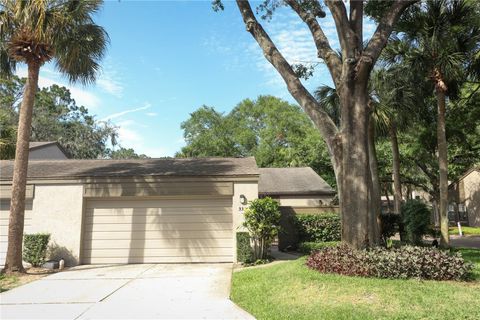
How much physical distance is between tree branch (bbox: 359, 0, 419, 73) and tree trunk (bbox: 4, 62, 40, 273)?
29.0ft

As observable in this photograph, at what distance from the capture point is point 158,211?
42.0 feet

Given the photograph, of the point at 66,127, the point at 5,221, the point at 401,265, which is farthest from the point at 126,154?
the point at 401,265

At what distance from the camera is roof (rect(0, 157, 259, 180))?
1271 cm

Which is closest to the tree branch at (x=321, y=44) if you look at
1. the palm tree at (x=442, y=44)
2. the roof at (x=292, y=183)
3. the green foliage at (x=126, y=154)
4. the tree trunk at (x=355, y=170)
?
the tree trunk at (x=355, y=170)

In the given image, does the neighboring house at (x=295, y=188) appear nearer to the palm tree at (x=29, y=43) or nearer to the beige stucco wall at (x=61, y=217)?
the beige stucco wall at (x=61, y=217)

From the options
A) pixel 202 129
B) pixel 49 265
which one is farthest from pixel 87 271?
pixel 202 129

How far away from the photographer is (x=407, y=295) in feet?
21.4

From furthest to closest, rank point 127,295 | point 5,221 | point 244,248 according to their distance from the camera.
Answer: point 5,221 < point 244,248 < point 127,295

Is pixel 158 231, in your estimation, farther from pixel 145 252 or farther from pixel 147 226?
pixel 145 252

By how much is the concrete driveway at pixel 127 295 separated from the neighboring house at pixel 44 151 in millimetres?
11664

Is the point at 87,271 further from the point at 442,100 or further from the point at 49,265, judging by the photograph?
the point at 442,100

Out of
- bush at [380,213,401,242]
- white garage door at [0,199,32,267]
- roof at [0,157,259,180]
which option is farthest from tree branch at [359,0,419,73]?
white garage door at [0,199,32,267]

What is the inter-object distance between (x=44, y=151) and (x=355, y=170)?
18447mm

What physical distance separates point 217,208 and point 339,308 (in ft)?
22.9
